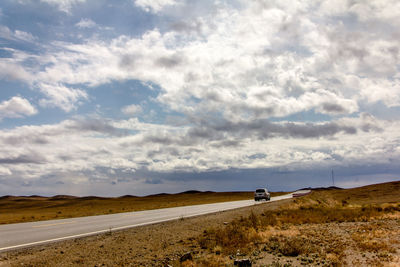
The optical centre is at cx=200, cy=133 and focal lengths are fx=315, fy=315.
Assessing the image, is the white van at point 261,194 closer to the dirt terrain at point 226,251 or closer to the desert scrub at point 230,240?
the dirt terrain at point 226,251

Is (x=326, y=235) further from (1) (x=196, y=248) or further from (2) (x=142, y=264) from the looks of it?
(2) (x=142, y=264)

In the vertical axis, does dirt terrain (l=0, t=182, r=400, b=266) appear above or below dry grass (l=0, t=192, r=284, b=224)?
above

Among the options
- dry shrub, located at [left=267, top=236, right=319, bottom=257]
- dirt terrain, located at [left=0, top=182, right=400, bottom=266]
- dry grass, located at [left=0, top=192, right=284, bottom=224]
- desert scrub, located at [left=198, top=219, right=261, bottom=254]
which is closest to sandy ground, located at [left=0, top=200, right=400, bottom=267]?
dirt terrain, located at [left=0, top=182, right=400, bottom=266]

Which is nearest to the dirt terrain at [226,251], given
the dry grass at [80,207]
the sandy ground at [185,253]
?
the sandy ground at [185,253]

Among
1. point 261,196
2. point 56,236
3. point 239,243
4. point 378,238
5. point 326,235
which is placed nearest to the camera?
point 239,243

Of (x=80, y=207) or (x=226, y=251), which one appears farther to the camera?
(x=80, y=207)

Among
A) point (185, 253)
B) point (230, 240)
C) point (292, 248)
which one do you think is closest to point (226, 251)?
point (185, 253)

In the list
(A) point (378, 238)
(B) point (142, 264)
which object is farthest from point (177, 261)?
(A) point (378, 238)

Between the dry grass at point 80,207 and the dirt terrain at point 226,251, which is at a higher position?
the dirt terrain at point 226,251

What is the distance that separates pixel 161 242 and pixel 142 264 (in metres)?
3.38

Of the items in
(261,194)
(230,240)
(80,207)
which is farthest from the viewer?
(80,207)

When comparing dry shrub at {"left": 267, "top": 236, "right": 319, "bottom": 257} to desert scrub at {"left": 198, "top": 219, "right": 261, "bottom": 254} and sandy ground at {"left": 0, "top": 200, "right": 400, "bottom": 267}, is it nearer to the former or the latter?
sandy ground at {"left": 0, "top": 200, "right": 400, "bottom": 267}

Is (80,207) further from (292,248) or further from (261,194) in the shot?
(292,248)

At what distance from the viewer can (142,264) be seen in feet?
27.8
